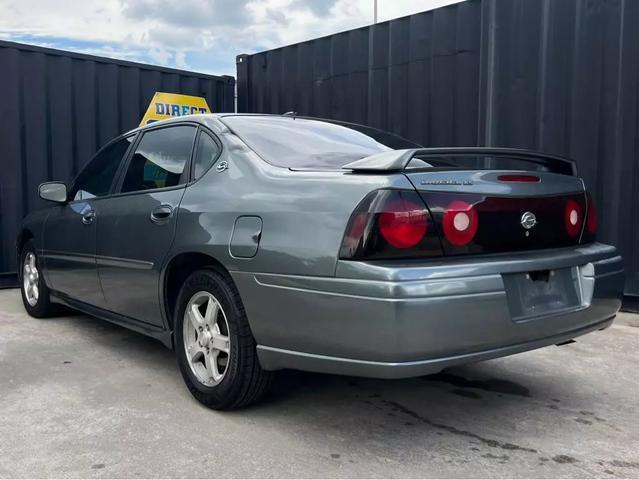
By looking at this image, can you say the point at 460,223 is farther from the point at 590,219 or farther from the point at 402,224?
the point at 590,219

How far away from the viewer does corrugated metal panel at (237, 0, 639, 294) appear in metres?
5.24

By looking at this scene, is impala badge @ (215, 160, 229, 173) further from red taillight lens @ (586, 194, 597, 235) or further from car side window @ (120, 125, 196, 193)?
red taillight lens @ (586, 194, 597, 235)

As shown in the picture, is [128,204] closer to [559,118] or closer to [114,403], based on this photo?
[114,403]

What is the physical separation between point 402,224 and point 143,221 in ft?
5.66

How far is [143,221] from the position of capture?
134 inches

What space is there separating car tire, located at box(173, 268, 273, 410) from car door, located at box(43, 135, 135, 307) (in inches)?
43.3

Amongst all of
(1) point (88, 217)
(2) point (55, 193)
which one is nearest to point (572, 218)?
(1) point (88, 217)

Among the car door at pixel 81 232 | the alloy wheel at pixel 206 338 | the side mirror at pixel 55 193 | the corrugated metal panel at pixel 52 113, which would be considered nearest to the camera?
the alloy wheel at pixel 206 338

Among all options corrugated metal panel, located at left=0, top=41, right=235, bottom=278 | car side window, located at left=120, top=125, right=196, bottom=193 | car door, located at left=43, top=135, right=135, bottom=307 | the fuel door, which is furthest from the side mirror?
corrugated metal panel, located at left=0, top=41, right=235, bottom=278

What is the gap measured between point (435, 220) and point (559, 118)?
12.6 feet

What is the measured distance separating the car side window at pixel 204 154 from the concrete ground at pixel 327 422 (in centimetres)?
121

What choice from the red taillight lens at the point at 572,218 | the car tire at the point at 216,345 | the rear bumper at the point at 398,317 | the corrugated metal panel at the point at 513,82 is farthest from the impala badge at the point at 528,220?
the corrugated metal panel at the point at 513,82

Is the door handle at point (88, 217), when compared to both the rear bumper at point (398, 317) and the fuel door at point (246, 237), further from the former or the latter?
the rear bumper at point (398, 317)

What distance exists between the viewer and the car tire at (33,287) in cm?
495
